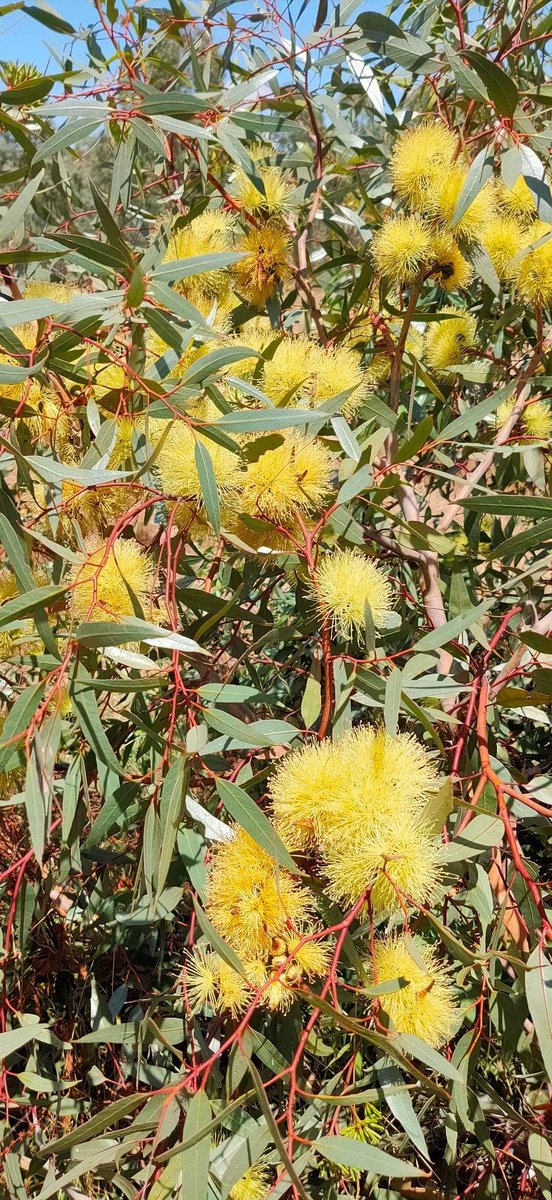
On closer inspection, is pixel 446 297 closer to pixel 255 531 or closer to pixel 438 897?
pixel 255 531

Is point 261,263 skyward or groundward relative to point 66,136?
groundward

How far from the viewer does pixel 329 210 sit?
1.36 meters

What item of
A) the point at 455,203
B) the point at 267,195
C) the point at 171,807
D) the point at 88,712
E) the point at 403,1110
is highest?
the point at 267,195

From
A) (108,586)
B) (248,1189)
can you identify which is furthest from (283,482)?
(248,1189)

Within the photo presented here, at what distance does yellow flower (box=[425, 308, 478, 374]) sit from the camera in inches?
51.1

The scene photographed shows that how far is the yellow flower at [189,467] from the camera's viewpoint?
2.79ft

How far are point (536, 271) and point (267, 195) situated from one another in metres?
0.38

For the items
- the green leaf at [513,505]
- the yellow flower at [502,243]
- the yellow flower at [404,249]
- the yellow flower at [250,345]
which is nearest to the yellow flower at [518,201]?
the yellow flower at [502,243]

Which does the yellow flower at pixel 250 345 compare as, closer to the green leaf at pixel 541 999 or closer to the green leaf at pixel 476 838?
the green leaf at pixel 476 838

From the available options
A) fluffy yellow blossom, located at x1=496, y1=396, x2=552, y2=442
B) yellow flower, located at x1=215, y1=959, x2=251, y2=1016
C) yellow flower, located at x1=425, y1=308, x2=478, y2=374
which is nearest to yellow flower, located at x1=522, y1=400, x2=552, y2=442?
fluffy yellow blossom, located at x1=496, y1=396, x2=552, y2=442

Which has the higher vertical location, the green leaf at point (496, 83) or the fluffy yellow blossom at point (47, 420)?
the green leaf at point (496, 83)

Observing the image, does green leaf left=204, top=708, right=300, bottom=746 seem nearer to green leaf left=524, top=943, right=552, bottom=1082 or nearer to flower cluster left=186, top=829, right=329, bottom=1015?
flower cluster left=186, top=829, right=329, bottom=1015

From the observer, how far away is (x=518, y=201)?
108cm

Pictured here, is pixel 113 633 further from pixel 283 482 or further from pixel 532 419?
pixel 532 419
